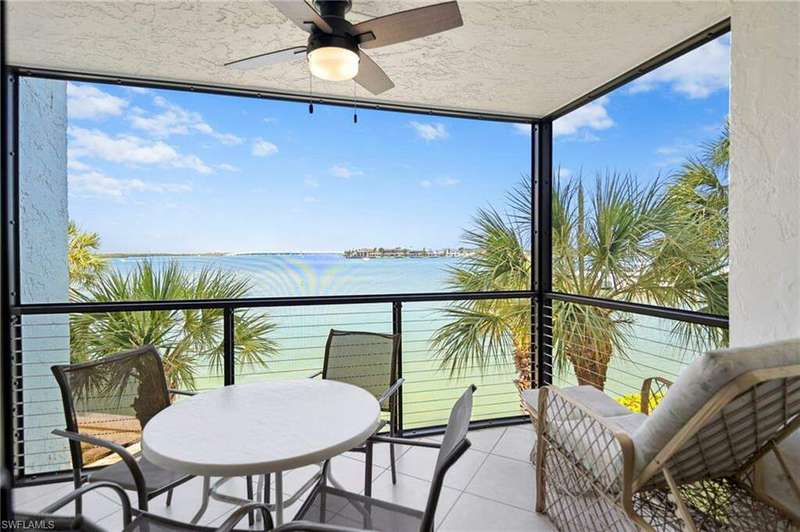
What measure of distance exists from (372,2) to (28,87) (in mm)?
2715

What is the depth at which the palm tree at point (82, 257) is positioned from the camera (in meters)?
3.56

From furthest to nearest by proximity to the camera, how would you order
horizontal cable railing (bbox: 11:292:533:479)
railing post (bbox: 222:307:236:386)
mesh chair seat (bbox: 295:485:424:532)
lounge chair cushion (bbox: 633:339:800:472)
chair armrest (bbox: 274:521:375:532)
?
railing post (bbox: 222:307:236:386)
horizontal cable railing (bbox: 11:292:533:479)
mesh chair seat (bbox: 295:485:424:532)
lounge chair cushion (bbox: 633:339:800:472)
chair armrest (bbox: 274:521:375:532)

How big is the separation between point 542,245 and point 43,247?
3800mm

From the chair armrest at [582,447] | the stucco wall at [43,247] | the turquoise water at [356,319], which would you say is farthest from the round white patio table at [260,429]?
the stucco wall at [43,247]

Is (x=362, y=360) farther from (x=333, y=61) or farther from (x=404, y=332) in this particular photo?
(x=333, y=61)

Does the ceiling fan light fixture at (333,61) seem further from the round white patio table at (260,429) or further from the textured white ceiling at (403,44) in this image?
the round white patio table at (260,429)

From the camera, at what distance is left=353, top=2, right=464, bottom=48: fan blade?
1.50 m

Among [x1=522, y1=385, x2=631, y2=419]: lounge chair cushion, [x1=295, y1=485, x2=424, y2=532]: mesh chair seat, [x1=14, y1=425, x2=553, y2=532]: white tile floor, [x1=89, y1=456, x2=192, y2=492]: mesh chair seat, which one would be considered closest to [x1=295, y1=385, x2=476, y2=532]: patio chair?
[x1=295, y1=485, x2=424, y2=532]: mesh chair seat

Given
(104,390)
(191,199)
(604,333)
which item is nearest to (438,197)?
(191,199)

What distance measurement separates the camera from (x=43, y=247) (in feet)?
9.65

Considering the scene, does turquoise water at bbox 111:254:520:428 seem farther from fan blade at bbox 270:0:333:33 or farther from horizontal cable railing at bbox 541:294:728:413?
fan blade at bbox 270:0:333:33

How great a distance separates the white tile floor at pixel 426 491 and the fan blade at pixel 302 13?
2227 millimetres

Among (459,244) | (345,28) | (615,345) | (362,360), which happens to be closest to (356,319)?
(459,244)

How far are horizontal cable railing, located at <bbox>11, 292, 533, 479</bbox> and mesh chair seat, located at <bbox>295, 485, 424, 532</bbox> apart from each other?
0.92m
